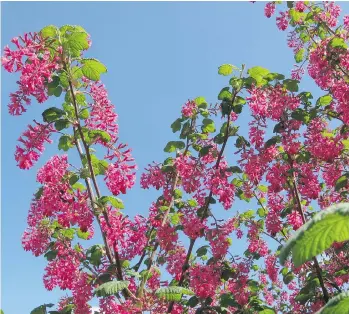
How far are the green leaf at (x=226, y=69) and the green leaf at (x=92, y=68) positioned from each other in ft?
6.37

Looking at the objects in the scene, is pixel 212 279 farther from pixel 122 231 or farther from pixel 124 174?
pixel 124 174

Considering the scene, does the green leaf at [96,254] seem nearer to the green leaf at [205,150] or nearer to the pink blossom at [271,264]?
the green leaf at [205,150]

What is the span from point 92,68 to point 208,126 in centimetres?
223

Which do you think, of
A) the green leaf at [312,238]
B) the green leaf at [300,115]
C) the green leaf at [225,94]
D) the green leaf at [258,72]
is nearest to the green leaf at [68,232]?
the green leaf at [225,94]

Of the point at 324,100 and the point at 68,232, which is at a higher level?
the point at 324,100

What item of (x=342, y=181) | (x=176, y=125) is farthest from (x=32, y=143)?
(x=342, y=181)

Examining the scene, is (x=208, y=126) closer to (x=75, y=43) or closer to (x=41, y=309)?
(x=75, y=43)

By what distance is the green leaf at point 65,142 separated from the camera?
604 centimetres

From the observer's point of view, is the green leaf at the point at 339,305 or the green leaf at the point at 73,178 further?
the green leaf at the point at 73,178

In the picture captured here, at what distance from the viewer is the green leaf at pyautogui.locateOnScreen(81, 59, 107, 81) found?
224 inches

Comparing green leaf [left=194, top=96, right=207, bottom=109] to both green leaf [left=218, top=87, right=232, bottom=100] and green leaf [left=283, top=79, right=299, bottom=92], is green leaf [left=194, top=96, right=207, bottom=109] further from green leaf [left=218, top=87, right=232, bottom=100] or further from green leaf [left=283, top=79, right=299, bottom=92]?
green leaf [left=283, top=79, right=299, bottom=92]

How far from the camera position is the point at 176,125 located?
24.2 feet

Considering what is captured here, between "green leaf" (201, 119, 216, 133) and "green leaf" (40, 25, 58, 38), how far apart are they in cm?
267

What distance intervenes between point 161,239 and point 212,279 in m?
0.90
